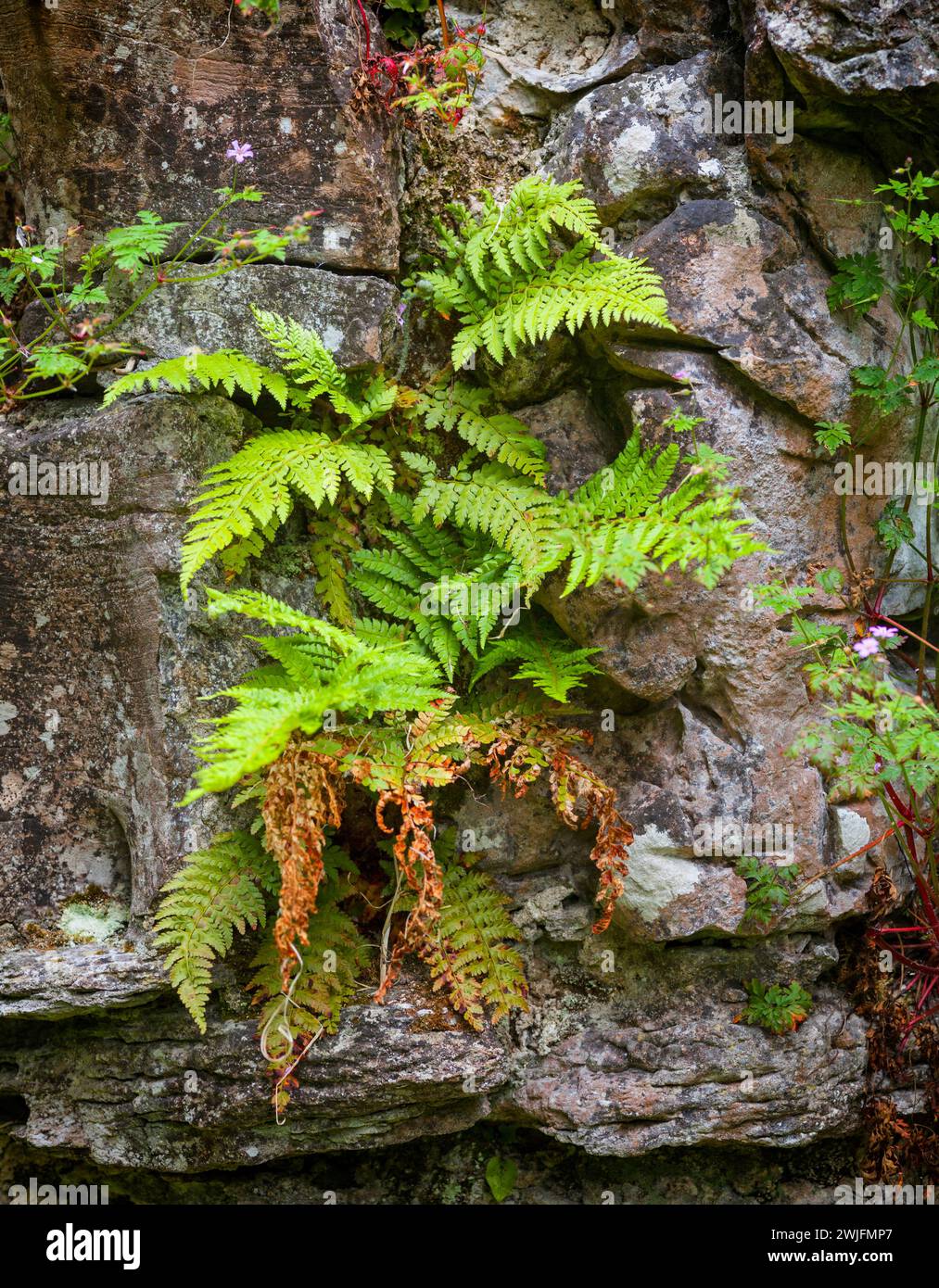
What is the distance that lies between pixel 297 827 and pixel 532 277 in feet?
8.05

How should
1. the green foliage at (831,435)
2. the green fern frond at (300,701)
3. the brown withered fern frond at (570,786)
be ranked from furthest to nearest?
the green foliage at (831,435) → the brown withered fern frond at (570,786) → the green fern frond at (300,701)

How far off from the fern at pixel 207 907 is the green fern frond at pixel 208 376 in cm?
179

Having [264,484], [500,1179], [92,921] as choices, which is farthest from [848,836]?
[92,921]

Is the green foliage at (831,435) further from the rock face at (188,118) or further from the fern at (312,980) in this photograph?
the fern at (312,980)

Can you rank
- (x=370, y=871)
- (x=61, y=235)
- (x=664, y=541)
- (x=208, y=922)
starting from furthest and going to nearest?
1. (x=370, y=871)
2. (x=61, y=235)
3. (x=208, y=922)
4. (x=664, y=541)

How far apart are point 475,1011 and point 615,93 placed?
389 centimetres

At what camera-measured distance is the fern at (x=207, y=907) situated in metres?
3.98

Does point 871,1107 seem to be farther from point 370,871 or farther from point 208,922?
point 208,922

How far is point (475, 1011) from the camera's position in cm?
418
